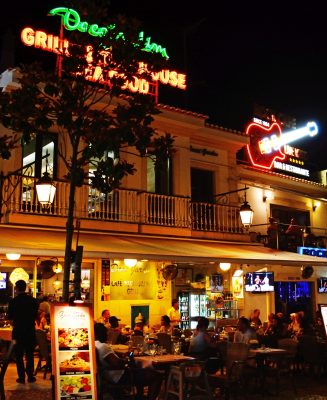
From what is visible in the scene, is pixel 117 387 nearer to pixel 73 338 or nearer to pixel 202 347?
pixel 73 338

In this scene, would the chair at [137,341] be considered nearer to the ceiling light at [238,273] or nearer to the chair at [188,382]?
the chair at [188,382]

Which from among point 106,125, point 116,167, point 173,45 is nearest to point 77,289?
point 116,167

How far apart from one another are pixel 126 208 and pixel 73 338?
24.4ft

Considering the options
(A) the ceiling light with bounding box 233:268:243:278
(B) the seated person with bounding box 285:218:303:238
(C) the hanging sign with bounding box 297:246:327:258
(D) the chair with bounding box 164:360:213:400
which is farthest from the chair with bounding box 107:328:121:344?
(B) the seated person with bounding box 285:218:303:238

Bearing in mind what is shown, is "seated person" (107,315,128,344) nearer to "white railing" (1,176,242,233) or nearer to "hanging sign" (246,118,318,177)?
"white railing" (1,176,242,233)

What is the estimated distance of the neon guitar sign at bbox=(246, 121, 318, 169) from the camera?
19.2 metres

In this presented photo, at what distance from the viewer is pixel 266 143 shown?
64.6 ft

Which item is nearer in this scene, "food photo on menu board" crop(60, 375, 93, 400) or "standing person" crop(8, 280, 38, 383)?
"food photo on menu board" crop(60, 375, 93, 400)

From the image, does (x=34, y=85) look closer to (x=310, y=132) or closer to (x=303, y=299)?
(x=303, y=299)

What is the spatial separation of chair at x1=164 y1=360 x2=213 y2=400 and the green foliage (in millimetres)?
2894

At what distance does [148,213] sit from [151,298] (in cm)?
278

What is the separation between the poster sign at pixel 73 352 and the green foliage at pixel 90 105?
1.75 metres

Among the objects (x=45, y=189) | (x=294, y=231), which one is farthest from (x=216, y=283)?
(x=45, y=189)

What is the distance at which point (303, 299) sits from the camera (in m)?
19.5
